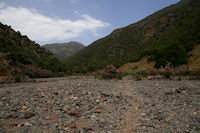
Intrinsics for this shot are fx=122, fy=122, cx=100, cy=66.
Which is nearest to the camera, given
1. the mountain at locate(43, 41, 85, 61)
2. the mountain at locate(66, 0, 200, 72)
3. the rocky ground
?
the rocky ground

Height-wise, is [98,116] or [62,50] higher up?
[62,50]

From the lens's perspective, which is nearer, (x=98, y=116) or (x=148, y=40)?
(x=98, y=116)

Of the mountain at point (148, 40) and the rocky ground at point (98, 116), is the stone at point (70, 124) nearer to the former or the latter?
the rocky ground at point (98, 116)

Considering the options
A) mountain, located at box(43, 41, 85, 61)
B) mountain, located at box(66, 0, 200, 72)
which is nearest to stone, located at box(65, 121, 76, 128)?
mountain, located at box(66, 0, 200, 72)

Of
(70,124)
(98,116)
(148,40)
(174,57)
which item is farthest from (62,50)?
(70,124)

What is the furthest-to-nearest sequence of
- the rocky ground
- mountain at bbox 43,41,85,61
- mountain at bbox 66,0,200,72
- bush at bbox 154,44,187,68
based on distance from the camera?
mountain at bbox 43,41,85,61, mountain at bbox 66,0,200,72, bush at bbox 154,44,187,68, the rocky ground

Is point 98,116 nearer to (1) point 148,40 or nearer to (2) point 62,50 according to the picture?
(1) point 148,40

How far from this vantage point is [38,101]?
4195 millimetres

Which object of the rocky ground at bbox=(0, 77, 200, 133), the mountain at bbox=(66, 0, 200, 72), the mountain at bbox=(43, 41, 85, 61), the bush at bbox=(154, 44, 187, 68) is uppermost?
the mountain at bbox=(43, 41, 85, 61)

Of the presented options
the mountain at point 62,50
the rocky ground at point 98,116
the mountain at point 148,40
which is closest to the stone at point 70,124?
the rocky ground at point 98,116

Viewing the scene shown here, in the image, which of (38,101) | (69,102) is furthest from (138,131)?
(38,101)

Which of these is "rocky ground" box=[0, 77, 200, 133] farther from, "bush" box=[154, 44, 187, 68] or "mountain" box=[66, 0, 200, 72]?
"mountain" box=[66, 0, 200, 72]

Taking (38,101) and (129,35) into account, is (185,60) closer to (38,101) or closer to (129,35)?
(38,101)

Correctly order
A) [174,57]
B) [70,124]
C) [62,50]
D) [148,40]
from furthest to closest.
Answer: [62,50] → [148,40] → [174,57] → [70,124]
